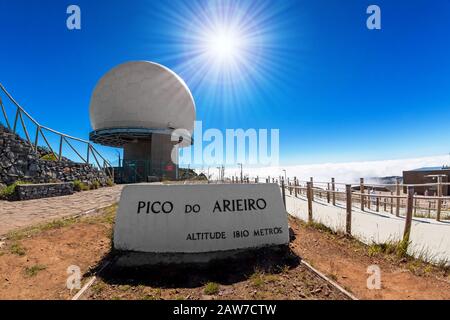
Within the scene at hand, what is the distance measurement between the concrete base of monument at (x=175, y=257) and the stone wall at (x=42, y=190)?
6.65m

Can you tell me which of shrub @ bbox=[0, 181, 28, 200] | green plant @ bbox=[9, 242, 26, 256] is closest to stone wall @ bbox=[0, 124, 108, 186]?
shrub @ bbox=[0, 181, 28, 200]

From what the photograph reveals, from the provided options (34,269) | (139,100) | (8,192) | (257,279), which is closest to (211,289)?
(257,279)

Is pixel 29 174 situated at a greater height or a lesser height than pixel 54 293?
greater

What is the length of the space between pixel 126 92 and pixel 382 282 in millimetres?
25937

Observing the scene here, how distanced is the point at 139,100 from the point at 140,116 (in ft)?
5.49

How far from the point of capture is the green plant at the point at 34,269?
143 inches

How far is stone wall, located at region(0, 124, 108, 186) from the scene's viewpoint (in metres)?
9.05

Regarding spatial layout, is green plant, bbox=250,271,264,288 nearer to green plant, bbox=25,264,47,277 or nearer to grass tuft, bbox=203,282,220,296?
grass tuft, bbox=203,282,220,296

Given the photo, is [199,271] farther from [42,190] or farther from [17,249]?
[42,190]

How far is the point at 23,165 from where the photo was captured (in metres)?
9.62

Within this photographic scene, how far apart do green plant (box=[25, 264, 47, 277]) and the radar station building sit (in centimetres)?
1942

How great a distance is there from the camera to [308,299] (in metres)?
3.07
